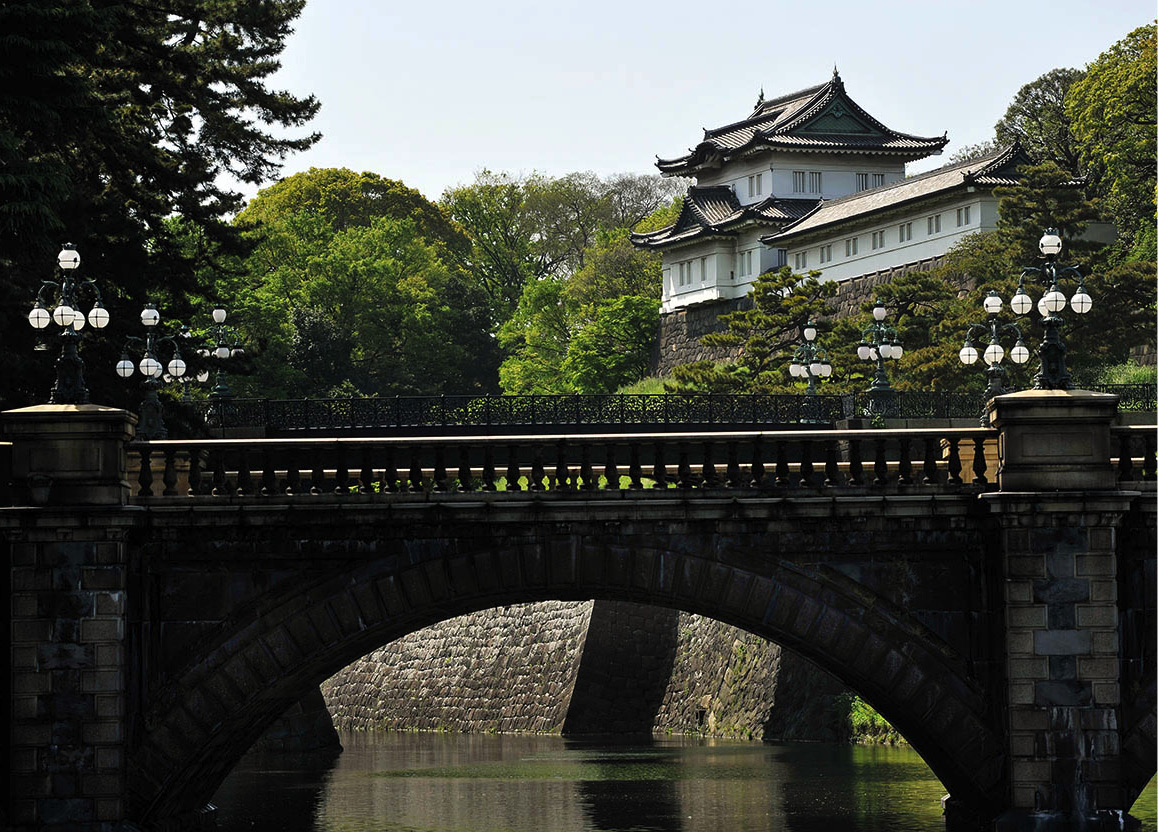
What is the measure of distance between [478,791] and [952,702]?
17377 millimetres

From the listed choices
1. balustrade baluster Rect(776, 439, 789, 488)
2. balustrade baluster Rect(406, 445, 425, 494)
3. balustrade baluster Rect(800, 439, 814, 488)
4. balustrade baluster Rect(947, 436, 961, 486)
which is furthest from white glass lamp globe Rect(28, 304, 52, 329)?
balustrade baluster Rect(947, 436, 961, 486)

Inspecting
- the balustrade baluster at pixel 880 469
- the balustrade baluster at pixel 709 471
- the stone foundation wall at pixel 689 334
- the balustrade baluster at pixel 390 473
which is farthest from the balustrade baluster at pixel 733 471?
the stone foundation wall at pixel 689 334

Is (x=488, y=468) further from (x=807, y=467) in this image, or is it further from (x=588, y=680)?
(x=588, y=680)

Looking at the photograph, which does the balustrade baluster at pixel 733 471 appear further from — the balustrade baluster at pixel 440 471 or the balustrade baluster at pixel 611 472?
the balustrade baluster at pixel 440 471

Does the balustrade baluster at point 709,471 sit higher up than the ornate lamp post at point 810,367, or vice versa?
the ornate lamp post at point 810,367

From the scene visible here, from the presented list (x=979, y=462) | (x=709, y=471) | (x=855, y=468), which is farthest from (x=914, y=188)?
(x=709, y=471)

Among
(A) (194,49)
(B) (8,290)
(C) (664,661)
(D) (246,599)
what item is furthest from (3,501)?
(C) (664,661)

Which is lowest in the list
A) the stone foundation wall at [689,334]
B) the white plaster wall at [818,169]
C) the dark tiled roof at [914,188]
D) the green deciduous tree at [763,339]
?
the green deciduous tree at [763,339]

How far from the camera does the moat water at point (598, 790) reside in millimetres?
36978

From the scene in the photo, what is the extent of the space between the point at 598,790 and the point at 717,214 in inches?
2346

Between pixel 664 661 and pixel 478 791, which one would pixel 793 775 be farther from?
pixel 664 661

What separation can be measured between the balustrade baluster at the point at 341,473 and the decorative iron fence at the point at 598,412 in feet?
69.0

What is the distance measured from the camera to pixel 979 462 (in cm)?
2872

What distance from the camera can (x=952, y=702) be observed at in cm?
2834
